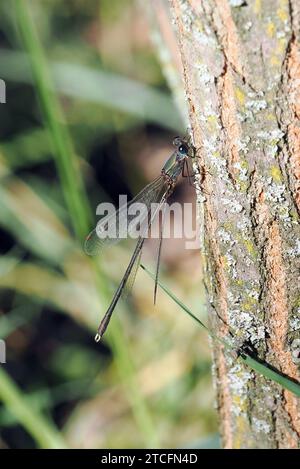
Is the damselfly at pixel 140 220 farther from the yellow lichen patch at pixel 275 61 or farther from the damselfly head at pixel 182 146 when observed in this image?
the yellow lichen patch at pixel 275 61

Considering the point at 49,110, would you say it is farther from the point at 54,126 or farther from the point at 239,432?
the point at 239,432

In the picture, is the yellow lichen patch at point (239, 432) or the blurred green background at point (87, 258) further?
the blurred green background at point (87, 258)

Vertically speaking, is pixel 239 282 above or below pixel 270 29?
below

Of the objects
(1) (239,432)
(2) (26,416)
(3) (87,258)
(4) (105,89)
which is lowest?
(1) (239,432)

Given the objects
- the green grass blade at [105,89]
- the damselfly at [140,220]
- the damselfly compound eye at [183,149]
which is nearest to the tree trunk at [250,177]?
the damselfly compound eye at [183,149]

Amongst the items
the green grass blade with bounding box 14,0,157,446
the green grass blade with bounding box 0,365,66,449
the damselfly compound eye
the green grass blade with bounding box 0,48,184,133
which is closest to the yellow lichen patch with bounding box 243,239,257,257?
the damselfly compound eye

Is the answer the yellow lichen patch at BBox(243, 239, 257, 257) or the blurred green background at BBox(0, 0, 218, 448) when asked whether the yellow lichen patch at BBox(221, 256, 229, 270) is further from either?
the blurred green background at BBox(0, 0, 218, 448)

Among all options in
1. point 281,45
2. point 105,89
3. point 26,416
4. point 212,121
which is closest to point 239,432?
point 26,416

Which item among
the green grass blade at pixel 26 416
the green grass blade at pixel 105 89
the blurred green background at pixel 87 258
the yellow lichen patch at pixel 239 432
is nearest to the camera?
the yellow lichen patch at pixel 239 432
